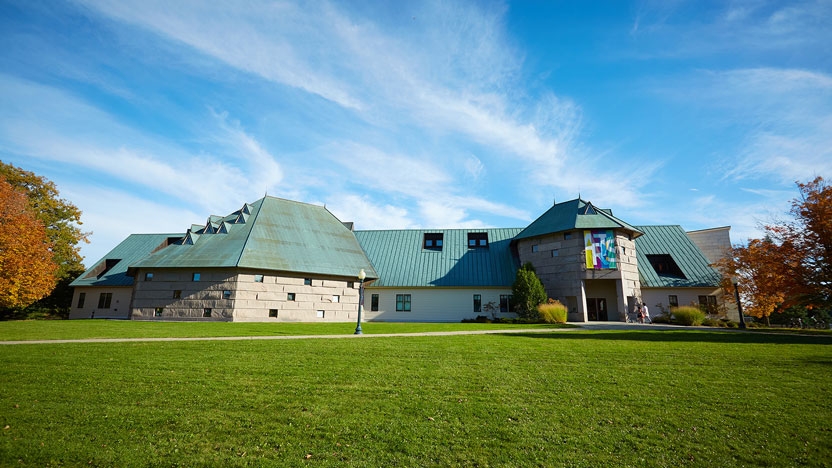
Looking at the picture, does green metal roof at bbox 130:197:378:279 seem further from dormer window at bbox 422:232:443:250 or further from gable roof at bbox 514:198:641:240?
gable roof at bbox 514:198:641:240

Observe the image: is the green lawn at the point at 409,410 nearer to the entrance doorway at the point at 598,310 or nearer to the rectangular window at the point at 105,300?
the entrance doorway at the point at 598,310

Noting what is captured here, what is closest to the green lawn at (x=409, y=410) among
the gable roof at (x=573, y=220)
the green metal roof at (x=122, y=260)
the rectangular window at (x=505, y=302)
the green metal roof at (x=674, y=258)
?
the gable roof at (x=573, y=220)

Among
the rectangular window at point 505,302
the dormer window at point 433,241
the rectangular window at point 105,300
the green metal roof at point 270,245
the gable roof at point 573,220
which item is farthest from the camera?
the dormer window at point 433,241

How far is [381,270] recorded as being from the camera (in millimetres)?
36531

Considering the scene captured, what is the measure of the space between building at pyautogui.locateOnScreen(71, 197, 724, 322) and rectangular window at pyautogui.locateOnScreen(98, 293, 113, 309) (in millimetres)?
89

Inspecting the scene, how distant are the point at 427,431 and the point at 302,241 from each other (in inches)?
1160

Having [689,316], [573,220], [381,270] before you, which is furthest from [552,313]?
[381,270]

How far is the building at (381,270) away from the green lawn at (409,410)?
18.5 meters

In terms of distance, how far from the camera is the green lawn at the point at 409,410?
199 inches

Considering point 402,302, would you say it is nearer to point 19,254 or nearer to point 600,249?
point 600,249

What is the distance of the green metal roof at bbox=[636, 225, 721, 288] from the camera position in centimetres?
3328

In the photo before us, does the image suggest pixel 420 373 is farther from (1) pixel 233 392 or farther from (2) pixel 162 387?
(2) pixel 162 387

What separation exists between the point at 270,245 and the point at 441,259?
600 inches

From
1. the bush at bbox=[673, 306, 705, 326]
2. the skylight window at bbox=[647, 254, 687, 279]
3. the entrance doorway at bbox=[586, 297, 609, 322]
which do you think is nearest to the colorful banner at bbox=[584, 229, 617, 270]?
the entrance doorway at bbox=[586, 297, 609, 322]
